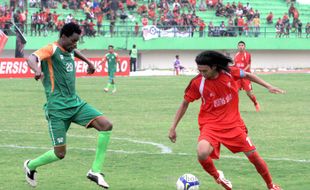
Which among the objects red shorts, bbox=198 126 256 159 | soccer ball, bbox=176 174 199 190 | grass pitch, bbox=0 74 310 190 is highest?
red shorts, bbox=198 126 256 159

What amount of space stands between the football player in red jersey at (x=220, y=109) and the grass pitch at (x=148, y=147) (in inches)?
34.0

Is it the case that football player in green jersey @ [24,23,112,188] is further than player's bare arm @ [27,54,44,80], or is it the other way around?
football player in green jersey @ [24,23,112,188]

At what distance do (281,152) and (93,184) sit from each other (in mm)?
4567

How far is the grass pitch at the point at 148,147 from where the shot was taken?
11422 millimetres

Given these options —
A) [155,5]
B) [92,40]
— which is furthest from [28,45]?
[155,5]

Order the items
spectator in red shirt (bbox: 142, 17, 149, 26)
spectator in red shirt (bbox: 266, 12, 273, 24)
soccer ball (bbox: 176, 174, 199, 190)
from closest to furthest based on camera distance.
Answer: soccer ball (bbox: 176, 174, 199, 190), spectator in red shirt (bbox: 142, 17, 149, 26), spectator in red shirt (bbox: 266, 12, 273, 24)

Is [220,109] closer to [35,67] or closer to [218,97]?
[218,97]

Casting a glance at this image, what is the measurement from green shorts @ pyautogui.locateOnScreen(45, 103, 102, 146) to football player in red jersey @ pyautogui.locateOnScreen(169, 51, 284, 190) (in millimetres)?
1522

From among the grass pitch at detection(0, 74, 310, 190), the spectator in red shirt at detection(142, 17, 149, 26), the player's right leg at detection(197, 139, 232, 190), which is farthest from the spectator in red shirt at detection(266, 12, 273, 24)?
the player's right leg at detection(197, 139, 232, 190)

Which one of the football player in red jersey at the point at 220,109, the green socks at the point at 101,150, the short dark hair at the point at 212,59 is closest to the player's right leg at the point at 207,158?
the football player in red jersey at the point at 220,109

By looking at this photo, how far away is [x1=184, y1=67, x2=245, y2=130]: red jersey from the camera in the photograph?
1003cm

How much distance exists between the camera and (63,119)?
1088 cm

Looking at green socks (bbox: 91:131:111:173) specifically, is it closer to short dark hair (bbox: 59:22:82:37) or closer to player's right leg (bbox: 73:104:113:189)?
player's right leg (bbox: 73:104:113:189)

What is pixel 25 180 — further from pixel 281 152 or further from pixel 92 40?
pixel 92 40
